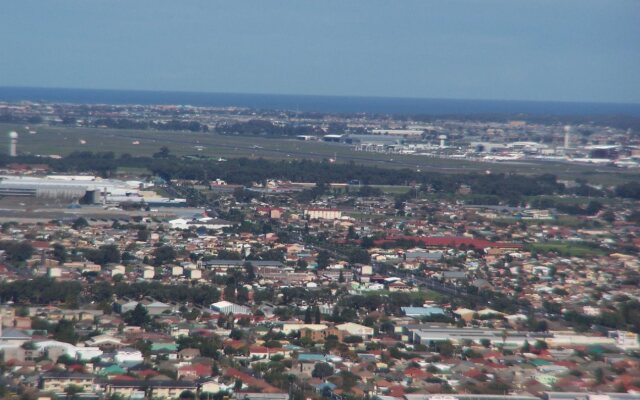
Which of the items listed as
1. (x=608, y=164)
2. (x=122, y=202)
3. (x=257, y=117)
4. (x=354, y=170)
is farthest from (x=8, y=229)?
(x=257, y=117)

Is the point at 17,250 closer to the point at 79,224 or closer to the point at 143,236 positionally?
the point at 143,236

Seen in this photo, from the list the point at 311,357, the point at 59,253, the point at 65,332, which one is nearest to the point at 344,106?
the point at 59,253

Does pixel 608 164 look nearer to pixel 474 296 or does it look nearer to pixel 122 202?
pixel 122 202

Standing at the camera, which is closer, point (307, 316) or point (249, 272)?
point (307, 316)

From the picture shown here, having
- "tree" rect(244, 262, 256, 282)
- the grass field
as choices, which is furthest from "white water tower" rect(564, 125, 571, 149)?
"tree" rect(244, 262, 256, 282)

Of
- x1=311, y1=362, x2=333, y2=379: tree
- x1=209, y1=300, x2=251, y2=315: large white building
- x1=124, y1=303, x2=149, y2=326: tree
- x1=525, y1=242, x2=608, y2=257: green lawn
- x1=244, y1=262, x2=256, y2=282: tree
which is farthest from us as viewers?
x1=525, y1=242, x2=608, y2=257: green lawn

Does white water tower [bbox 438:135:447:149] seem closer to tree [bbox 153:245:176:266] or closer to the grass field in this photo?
the grass field
